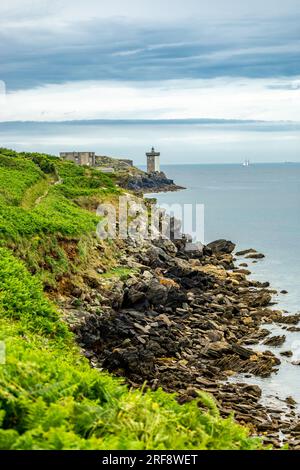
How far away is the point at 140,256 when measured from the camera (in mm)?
37969

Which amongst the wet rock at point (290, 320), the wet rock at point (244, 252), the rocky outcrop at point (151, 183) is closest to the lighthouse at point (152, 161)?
the rocky outcrop at point (151, 183)

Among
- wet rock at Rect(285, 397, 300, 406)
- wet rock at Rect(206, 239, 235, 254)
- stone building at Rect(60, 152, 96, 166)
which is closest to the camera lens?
wet rock at Rect(285, 397, 300, 406)

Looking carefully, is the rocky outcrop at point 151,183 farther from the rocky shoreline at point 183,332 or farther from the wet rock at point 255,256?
the rocky shoreline at point 183,332

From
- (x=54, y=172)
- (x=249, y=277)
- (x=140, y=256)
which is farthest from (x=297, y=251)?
(x=140, y=256)

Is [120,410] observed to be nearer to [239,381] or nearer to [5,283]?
[5,283]

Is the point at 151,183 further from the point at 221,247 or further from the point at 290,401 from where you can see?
the point at 290,401

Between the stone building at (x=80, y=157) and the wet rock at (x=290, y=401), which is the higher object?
the stone building at (x=80, y=157)

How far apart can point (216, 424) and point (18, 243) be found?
19388 mm

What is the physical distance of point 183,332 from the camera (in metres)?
27.7

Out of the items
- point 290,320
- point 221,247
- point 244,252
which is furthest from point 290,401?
point 244,252

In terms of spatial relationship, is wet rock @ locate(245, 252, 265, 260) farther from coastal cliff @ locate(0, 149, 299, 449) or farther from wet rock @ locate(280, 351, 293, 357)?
wet rock @ locate(280, 351, 293, 357)

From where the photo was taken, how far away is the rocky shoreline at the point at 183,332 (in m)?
20.9

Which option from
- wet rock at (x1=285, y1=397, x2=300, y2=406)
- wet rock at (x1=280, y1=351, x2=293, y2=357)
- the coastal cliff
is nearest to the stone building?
the coastal cliff

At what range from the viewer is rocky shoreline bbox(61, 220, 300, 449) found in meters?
20.9
